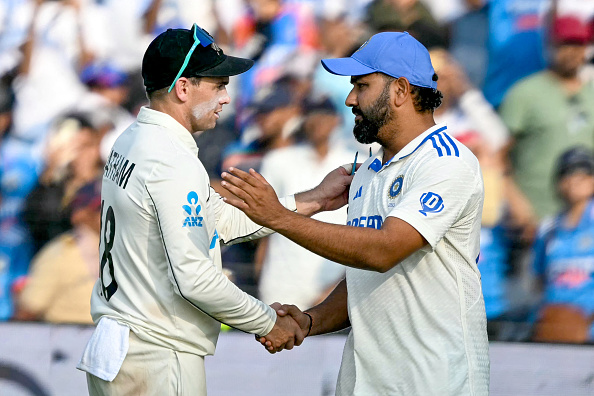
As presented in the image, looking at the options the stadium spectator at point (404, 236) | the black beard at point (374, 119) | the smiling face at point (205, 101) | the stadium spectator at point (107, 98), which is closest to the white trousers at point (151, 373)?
the stadium spectator at point (404, 236)

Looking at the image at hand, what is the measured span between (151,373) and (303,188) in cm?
196

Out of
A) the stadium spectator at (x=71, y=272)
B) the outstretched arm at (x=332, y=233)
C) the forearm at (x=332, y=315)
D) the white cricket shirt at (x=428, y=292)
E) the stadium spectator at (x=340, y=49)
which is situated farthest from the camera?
the stadium spectator at (x=71, y=272)

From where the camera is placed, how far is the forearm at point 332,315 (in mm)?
3275

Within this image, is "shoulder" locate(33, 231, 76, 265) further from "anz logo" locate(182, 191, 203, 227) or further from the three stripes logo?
the three stripes logo

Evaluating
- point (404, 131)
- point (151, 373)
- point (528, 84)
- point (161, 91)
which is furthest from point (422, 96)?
point (528, 84)

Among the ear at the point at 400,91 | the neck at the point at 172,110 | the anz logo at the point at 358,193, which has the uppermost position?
the ear at the point at 400,91

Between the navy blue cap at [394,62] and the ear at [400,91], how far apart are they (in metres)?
0.02

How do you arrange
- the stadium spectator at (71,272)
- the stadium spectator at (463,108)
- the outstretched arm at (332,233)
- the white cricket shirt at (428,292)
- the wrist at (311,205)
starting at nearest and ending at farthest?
the outstretched arm at (332,233)
the white cricket shirt at (428,292)
the wrist at (311,205)
the stadium spectator at (463,108)
the stadium spectator at (71,272)

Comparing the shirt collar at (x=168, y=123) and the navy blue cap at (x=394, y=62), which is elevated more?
the navy blue cap at (x=394, y=62)

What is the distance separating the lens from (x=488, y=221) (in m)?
4.41

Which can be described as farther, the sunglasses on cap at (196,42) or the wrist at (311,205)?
the wrist at (311,205)

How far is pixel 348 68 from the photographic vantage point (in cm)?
300

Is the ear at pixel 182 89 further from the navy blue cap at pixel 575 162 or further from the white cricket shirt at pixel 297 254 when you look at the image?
the navy blue cap at pixel 575 162

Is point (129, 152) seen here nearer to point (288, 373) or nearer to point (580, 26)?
point (288, 373)
